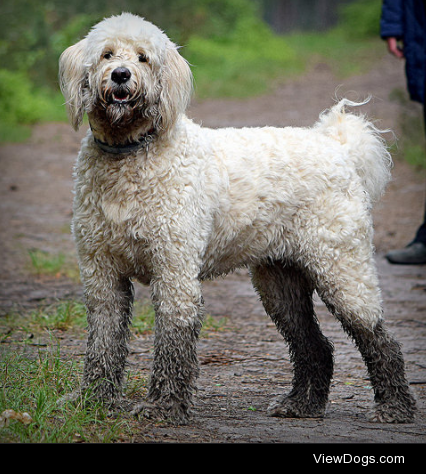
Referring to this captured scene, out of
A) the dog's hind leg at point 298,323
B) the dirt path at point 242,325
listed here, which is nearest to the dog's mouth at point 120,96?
the dog's hind leg at point 298,323

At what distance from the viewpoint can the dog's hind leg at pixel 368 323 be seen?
→ 15.6 feet

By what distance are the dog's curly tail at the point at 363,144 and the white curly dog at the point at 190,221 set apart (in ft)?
0.04

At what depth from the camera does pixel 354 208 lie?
480 cm

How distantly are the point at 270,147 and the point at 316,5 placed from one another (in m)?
49.0

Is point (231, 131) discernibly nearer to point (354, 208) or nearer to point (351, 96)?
point (354, 208)

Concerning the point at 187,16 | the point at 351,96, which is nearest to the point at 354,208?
the point at 351,96

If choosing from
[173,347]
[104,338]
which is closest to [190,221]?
[173,347]

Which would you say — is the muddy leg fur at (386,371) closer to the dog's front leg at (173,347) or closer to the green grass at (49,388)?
the dog's front leg at (173,347)

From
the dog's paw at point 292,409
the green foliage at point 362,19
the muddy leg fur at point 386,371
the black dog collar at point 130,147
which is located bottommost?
the green foliage at point 362,19

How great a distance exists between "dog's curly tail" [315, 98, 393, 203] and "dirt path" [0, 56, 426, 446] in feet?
2.67

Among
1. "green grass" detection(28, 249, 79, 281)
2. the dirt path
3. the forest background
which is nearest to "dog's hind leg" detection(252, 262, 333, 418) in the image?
the dirt path

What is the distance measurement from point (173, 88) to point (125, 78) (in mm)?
338

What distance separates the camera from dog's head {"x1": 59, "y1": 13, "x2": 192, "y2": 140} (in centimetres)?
416

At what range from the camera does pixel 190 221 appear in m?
4.36
